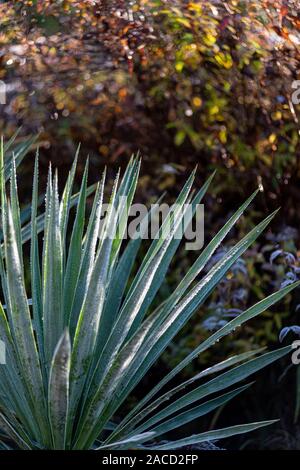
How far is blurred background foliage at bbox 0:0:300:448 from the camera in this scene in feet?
11.6

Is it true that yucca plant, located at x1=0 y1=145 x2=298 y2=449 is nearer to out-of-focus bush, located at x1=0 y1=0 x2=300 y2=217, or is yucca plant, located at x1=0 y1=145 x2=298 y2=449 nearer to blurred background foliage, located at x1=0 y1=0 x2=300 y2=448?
blurred background foliage, located at x1=0 y1=0 x2=300 y2=448

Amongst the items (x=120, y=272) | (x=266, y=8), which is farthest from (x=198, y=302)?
(x=266, y=8)

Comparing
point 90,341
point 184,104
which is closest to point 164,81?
point 184,104

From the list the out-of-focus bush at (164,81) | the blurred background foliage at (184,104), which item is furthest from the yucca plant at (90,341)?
the out-of-focus bush at (164,81)

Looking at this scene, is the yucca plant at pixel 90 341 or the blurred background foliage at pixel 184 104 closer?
the yucca plant at pixel 90 341

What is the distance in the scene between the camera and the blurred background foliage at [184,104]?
11.6 ft

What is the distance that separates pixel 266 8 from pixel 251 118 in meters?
0.62

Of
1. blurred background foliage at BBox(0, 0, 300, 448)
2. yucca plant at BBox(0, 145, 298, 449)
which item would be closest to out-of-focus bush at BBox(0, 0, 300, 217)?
blurred background foliage at BBox(0, 0, 300, 448)

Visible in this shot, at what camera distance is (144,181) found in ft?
13.7

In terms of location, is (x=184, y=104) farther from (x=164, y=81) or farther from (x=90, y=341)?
(x=90, y=341)

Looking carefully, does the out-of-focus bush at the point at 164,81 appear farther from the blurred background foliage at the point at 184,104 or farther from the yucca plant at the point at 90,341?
the yucca plant at the point at 90,341

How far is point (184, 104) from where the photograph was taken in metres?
4.05

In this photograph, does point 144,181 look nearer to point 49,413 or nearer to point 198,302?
point 198,302

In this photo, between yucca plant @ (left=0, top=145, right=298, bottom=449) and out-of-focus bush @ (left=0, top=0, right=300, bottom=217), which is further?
out-of-focus bush @ (left=0, top=0, right=300, bottom=217)
